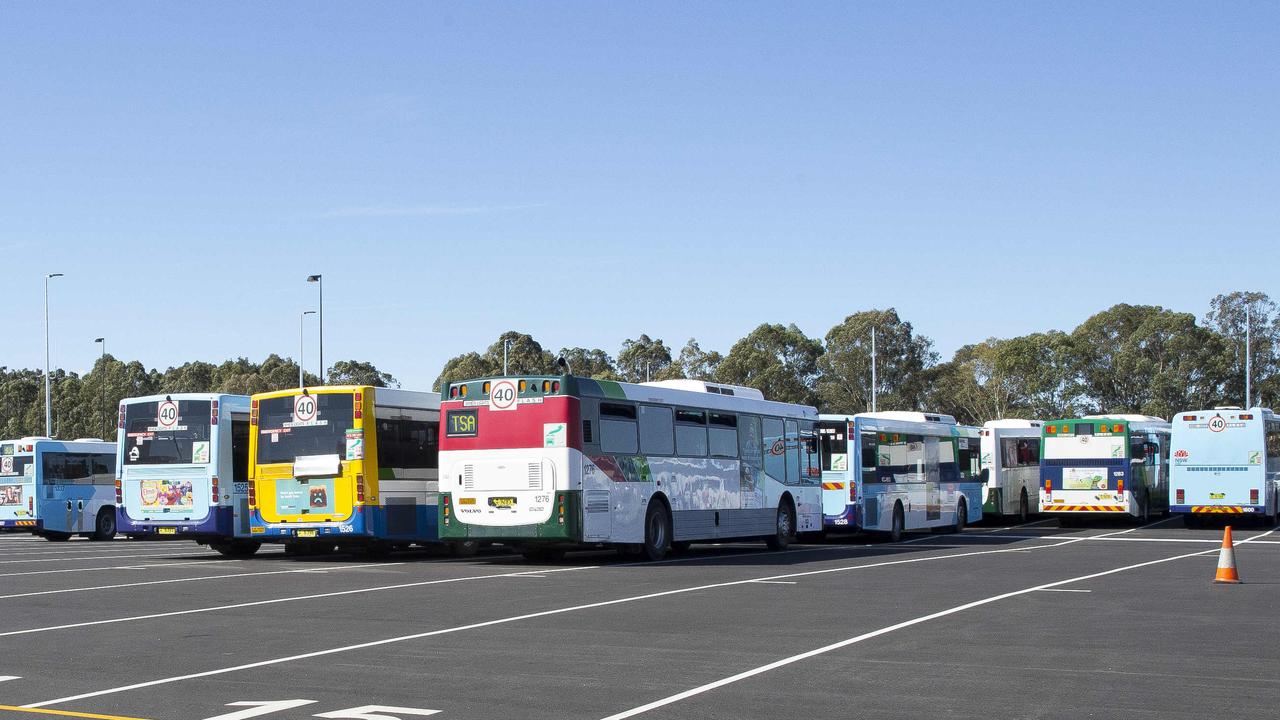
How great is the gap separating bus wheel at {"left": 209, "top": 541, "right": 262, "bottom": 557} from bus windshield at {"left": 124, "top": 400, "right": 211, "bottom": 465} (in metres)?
2.19

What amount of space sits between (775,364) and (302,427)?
63511 millimetres

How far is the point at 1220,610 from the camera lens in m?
15.2

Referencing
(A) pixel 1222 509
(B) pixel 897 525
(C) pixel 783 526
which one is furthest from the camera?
(A) pixel 1222 509

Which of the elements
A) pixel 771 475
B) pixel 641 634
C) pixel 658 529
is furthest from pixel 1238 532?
pixel 641 634

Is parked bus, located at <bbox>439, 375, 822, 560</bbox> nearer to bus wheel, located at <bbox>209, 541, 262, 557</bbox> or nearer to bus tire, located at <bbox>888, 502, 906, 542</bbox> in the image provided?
bus tire, located at <bbox>888, 502, 906, 542</bbox>

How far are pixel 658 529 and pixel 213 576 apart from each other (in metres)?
7.63

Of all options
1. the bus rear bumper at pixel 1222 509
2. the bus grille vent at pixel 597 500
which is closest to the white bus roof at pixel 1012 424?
the bus rear bumper at pixel 1222 509

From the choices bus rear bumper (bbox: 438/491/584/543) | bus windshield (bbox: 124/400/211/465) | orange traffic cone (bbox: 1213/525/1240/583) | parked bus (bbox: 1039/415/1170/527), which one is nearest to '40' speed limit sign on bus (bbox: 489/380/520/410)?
bus rear bumper (bbox: 438/491/584/543)

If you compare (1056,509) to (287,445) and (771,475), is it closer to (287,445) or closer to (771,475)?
(771,475)

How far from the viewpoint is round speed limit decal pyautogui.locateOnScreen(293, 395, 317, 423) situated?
2567cm

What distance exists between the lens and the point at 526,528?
23.0m

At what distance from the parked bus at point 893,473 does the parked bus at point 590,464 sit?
4.62 metres

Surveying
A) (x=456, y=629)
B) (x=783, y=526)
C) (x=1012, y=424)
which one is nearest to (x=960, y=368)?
(x=1012, y=424)

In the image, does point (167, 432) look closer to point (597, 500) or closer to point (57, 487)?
point (597, 500)
